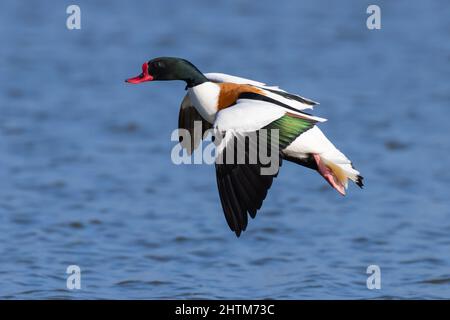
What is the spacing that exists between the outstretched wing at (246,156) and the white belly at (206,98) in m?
0.37

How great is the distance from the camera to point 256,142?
7.10 m

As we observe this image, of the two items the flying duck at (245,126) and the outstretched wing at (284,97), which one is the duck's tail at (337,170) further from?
the outstretched wing at (284,97)

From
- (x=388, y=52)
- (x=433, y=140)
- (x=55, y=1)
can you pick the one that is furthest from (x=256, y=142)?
(x=55, y=1)

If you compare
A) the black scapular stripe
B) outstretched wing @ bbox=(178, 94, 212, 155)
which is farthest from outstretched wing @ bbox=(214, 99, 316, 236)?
outstretched wing @ bbox=(178, 94, 212, 155)

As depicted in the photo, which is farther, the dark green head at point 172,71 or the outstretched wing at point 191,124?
the outstretched wing at point 191,124

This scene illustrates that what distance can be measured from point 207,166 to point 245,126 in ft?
15.5

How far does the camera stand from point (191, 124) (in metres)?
8.32

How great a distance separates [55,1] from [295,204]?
7474mm

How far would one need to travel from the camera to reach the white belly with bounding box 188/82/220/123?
25.3 ft

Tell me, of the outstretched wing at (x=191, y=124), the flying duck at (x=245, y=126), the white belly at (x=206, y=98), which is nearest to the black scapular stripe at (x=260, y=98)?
the flying duck at (x=245, y=126)

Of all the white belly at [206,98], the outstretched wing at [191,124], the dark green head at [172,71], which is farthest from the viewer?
the outstretched wing at [191,124]

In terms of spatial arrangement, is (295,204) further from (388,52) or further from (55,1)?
(55,1)

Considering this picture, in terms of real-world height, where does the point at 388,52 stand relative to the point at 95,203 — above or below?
above

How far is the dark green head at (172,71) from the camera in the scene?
7.87m
